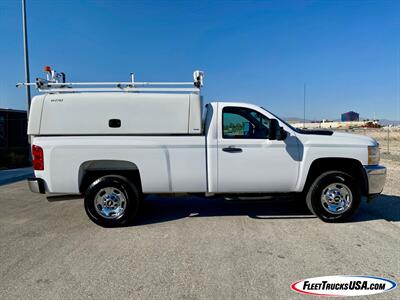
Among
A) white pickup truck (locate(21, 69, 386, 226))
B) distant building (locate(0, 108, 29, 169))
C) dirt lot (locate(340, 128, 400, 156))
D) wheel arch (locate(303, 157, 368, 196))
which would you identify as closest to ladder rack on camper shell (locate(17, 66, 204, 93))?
white pickup truck (locate(21, 69, 386, 226))

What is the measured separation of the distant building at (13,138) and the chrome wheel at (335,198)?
12.7 meters

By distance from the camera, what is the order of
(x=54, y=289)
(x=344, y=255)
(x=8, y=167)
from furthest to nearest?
(x=8, y=167)
(x=344, y=255)
(x=54, y=289)

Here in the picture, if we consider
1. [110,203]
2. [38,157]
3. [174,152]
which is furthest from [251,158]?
[38,157]

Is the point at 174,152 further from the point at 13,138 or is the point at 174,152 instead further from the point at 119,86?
the point at 13,138

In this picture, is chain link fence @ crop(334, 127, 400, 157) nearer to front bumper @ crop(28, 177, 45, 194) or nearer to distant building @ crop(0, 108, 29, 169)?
front bumper @ crop(28, 177, 45, 194)

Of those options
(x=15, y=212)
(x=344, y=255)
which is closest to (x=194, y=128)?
(x=344, y=255)

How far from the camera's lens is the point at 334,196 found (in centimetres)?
450

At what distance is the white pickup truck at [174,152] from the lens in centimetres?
421

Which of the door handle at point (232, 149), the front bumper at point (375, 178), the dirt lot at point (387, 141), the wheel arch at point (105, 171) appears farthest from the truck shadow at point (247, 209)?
the dirt lot at point (387, 141)

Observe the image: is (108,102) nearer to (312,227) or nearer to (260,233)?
(260,233)

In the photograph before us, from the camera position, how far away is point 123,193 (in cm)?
439

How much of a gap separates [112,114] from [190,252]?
8.08 feet

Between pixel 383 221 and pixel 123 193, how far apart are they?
4.55 meters

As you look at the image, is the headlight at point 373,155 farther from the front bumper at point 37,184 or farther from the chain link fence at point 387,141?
the chain link fence at point 387,141
